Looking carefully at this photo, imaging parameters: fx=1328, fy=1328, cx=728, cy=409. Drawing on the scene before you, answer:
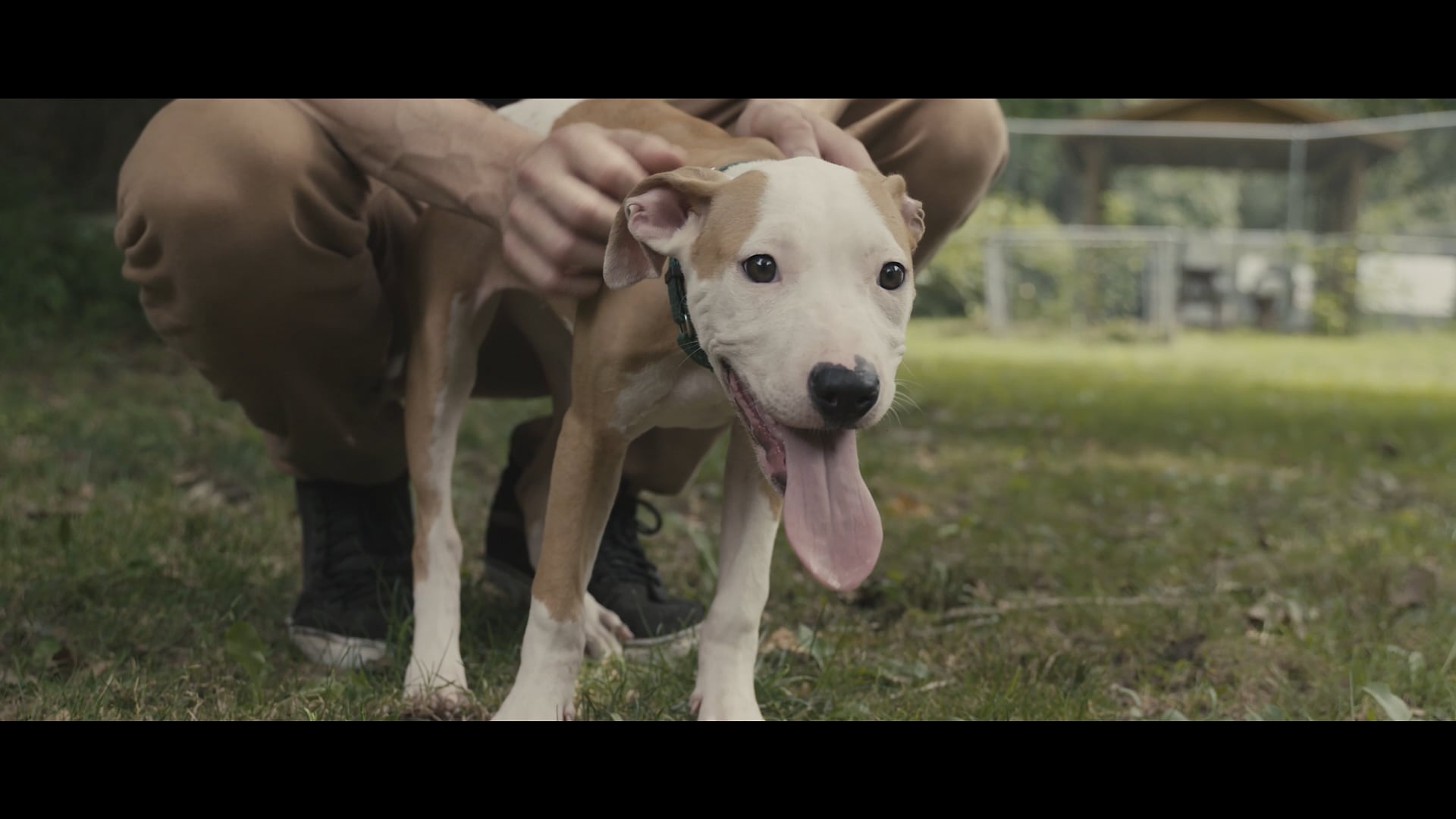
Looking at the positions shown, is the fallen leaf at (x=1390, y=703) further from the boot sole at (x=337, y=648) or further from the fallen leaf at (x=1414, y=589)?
the boot sole at (x=337, y=648)

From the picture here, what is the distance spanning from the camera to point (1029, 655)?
2607 millimetres

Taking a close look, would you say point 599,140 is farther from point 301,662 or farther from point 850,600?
point 850,600

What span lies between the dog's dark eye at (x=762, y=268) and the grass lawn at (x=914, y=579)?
0.25m

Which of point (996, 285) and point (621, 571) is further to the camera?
point (996, 285)

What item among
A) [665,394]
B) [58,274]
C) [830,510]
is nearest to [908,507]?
[665,394]

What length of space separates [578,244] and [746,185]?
1.08 feet

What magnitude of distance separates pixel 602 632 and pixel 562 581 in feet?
1.94

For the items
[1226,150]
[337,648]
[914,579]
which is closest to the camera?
[337,648]

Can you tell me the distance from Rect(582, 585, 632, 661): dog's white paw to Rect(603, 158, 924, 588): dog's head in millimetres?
873

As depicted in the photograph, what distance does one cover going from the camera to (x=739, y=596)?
205 centimetres

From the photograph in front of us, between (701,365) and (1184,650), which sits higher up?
(701,365)

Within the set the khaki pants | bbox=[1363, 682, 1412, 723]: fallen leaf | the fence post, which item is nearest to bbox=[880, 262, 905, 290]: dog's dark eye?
the khaki pants

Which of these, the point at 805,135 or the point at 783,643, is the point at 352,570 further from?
the point at 805,135

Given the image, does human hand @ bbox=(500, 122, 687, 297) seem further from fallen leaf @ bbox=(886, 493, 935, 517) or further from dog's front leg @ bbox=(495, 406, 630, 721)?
fallen leaf @ bbox=(886, 493, 935, 517)
